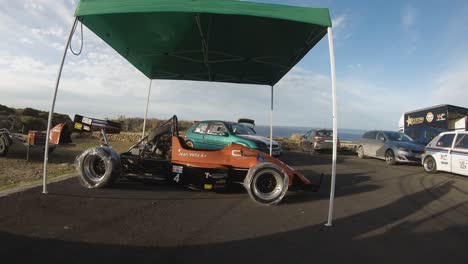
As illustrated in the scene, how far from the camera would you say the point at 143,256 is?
133 inches

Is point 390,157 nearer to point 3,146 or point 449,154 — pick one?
point 449,154

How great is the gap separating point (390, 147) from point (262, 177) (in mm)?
10323

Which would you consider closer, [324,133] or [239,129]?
[239,129]

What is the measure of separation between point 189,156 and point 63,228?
107 inches

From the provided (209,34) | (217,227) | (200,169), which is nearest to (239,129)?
(209,34)

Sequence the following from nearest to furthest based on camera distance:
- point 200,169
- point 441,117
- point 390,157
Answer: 1. point 200,169
2. point 390,157
3. point 441,117

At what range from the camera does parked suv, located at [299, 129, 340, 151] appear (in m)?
18.7

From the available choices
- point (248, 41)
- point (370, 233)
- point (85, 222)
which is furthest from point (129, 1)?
point (370, 233)

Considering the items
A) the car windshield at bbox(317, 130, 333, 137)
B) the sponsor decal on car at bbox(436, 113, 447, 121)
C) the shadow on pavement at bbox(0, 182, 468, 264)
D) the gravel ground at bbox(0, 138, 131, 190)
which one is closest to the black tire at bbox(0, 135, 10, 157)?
the gravel ground at bbox(0, 138, 131, 190)

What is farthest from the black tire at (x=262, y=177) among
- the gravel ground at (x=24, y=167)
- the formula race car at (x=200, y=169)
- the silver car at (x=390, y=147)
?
the silver car at (x=390, y=147)

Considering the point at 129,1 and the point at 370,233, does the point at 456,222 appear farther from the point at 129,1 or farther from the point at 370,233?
the point at 129,1

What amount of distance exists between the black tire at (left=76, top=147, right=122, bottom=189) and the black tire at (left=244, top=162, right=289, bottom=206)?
2621mm

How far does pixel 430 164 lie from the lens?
11.3 meters

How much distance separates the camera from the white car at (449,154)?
9.80m
